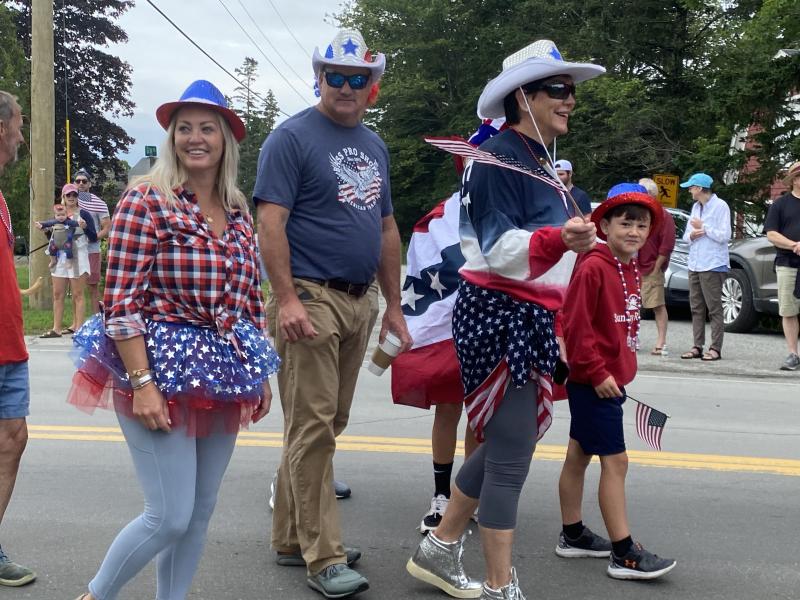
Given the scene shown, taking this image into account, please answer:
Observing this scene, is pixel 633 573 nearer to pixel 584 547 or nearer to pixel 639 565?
pixel 639 565

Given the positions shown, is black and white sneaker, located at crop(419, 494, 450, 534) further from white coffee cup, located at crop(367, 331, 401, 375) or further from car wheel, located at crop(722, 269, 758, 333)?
car wheel, located at crop(722, 269, 758, 333)

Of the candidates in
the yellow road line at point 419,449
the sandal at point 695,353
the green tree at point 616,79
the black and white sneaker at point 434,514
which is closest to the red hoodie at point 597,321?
the black and white sneaker at point 434,514

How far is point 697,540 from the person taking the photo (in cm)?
476

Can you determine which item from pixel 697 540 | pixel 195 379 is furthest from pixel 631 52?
pixel 195 379

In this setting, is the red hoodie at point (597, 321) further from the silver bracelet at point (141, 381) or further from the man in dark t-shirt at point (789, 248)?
the man in dark t-shirt at point (789, 248)

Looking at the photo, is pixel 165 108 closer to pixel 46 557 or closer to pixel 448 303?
pixel 448 303

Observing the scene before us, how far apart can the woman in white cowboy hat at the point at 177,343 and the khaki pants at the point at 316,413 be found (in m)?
0.59

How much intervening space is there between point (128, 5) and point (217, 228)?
44.9 m

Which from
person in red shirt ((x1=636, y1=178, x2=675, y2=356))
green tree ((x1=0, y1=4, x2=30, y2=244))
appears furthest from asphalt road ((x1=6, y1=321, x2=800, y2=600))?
green tree ((x1=0, y1=4, x2=30, y2=244))

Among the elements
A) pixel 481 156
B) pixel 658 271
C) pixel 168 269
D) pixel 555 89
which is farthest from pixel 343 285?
pixel 658 271

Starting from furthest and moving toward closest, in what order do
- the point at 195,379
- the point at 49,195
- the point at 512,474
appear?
the point at 49,195
the point at 512,474
the point at 195,379

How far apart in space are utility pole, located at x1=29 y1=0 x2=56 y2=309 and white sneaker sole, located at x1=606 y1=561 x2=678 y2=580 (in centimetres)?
1161

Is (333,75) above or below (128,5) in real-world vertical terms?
below

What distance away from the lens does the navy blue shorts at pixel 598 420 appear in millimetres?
4176
